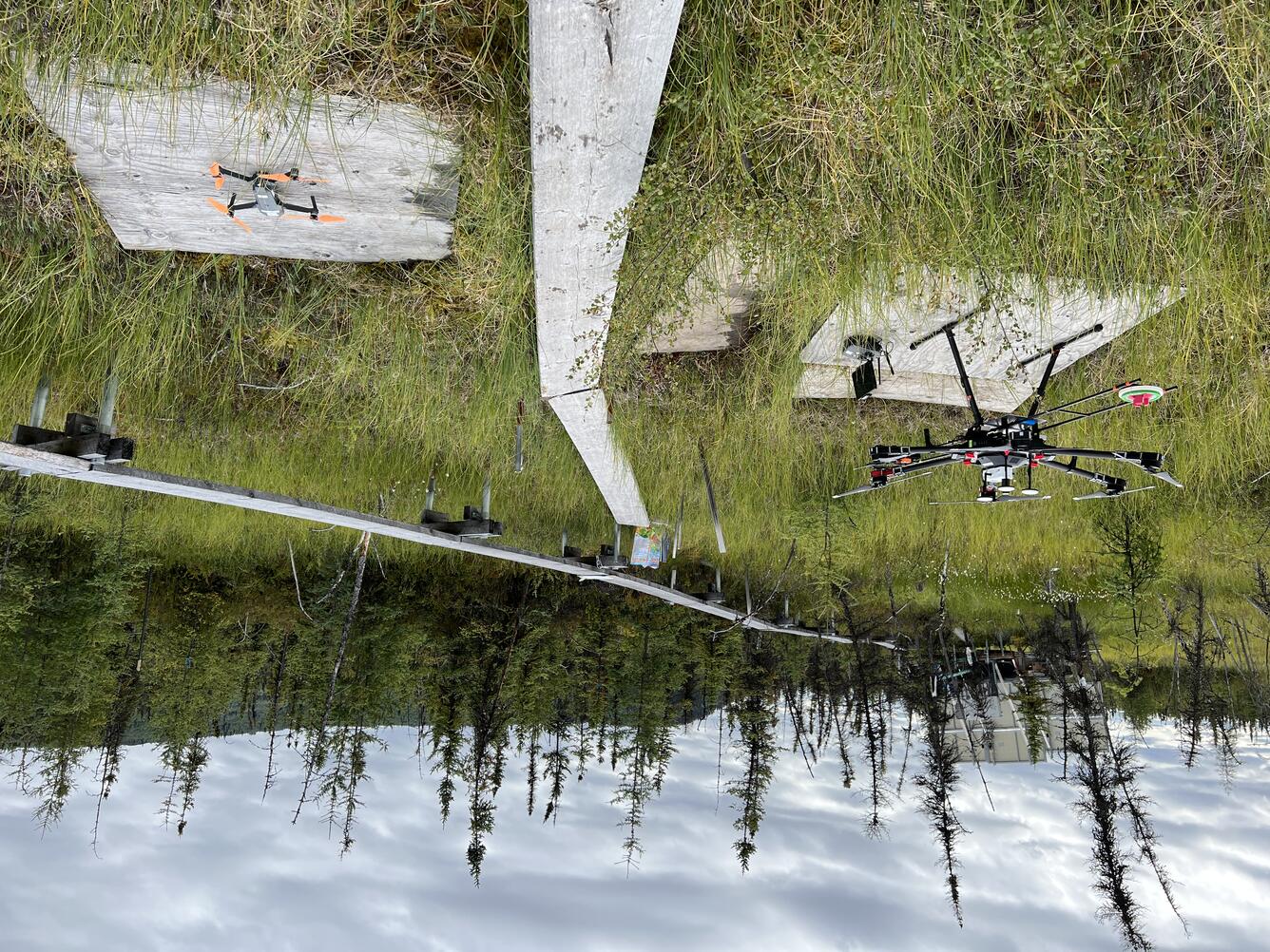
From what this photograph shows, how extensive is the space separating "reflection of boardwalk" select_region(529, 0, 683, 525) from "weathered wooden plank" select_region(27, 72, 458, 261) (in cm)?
52

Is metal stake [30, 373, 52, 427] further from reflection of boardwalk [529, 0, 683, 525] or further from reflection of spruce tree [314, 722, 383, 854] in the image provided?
reflection of spruce tree [314, 722, 383, 854]

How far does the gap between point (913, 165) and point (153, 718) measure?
23.9ft

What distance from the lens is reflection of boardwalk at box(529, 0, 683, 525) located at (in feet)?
4.53

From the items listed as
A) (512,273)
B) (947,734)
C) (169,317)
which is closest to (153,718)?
(169,317)

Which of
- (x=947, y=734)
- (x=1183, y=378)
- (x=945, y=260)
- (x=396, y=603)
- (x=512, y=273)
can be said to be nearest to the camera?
(x=945, y=260)

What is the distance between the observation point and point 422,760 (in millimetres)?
6453

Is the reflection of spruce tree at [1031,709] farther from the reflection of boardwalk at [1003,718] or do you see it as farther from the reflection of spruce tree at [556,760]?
the reflection of spruce tree at [556,760]

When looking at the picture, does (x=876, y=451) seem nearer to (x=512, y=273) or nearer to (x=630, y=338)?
(x=630, y=338)

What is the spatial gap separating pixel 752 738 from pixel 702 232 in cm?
597

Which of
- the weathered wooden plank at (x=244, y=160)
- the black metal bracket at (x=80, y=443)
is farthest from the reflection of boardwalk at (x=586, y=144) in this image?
the black metal bracket at (x=80, y=443)

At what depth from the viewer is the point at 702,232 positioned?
7.30 ft

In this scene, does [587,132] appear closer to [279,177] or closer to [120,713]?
[279,177]

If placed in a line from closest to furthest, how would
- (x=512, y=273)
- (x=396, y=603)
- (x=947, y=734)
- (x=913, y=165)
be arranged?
(x=913, y=165), (x=512, y=273), (x=396, y=603), (x=947, y=734)

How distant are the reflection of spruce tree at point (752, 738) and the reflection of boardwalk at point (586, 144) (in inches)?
209
